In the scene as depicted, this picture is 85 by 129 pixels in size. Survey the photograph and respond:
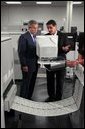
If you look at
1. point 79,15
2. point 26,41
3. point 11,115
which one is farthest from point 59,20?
point 11,115

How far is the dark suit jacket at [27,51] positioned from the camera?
3.37 meters

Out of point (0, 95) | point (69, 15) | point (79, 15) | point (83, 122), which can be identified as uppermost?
point (79, 15)

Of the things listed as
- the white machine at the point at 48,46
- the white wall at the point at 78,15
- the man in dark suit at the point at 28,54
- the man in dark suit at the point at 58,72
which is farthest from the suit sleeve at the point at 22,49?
the white wall at the point at 78,15

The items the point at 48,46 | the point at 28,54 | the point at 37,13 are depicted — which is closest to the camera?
the point at 48,46

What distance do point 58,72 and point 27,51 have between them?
61cm

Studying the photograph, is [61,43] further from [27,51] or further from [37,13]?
[37,13]

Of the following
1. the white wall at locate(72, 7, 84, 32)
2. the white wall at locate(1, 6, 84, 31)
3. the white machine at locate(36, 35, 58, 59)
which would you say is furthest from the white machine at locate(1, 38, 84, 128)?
the white wall at locate(72, 7, 84, 32)

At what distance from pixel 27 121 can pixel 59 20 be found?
8.52 m

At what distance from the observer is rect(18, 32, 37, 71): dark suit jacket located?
3371 millimetres

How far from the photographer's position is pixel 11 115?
306 cm

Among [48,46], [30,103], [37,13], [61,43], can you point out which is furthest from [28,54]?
[37,13]

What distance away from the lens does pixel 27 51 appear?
3420 mm

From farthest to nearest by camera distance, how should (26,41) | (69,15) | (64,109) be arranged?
1. (69,15)
2. (26,41)
3. (64,109)

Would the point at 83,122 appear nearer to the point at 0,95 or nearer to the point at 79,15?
the point at 0,95
